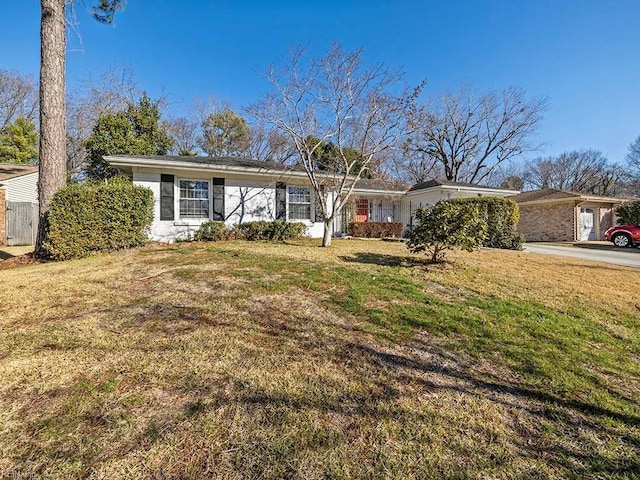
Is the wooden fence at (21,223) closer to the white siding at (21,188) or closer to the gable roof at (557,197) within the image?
the white siding at (21,188)

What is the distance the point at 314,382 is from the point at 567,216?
69.7 ft

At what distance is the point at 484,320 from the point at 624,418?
1.63 metres

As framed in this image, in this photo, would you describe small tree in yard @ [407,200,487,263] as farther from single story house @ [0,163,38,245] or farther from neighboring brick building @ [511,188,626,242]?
single story house @ [0,163,38,245]

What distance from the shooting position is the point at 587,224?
17.8m

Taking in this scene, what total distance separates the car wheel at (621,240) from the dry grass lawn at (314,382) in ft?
40.1

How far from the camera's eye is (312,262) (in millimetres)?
6625

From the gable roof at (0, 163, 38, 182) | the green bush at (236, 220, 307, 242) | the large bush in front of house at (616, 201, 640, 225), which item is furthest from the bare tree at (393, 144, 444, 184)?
the gable roof at (0, 163, 38, 182)

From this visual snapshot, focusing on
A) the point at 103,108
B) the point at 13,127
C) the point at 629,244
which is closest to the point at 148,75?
the point at 103,108

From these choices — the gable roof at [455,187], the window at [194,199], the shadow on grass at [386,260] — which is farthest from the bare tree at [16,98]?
the gable roof at [455,187]

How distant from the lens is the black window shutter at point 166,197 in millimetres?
10328

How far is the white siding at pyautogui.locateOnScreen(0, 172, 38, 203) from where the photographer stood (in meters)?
13.7

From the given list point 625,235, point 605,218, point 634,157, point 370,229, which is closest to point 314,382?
point 370,229

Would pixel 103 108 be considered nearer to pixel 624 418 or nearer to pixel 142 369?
pixel 142 369

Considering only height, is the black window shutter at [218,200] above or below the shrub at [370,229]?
above
